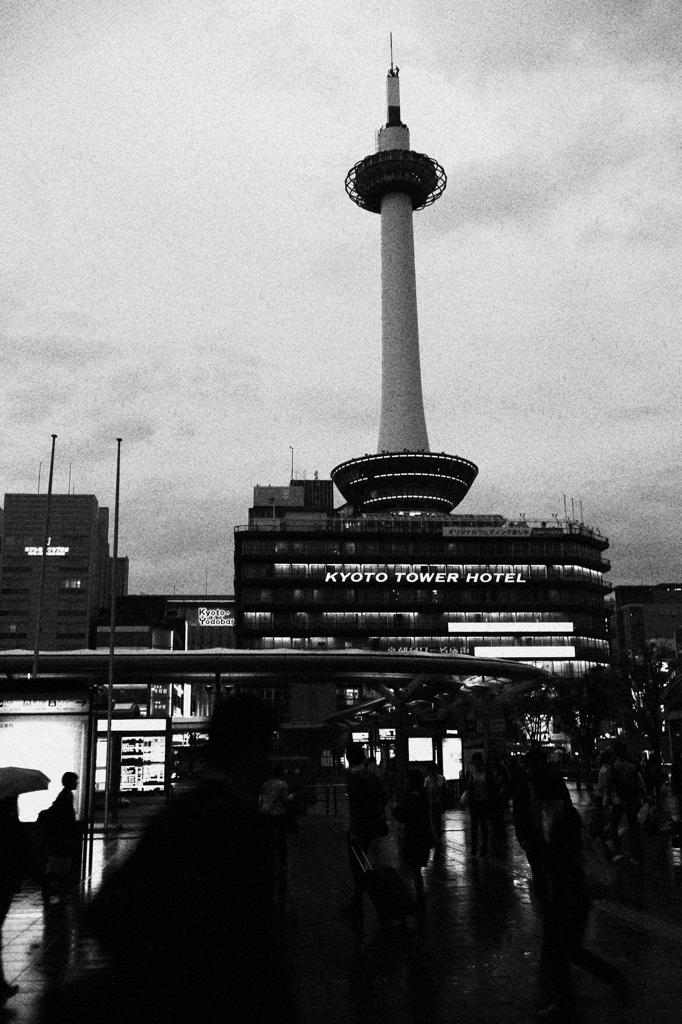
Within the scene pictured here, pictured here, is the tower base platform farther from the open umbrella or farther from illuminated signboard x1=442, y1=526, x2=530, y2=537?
the open umbrella

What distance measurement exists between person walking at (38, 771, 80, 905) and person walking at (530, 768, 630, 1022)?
865 centimetres

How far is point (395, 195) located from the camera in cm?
15250

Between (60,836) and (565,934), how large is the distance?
931 cm

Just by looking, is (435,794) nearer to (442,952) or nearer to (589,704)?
(442,952)

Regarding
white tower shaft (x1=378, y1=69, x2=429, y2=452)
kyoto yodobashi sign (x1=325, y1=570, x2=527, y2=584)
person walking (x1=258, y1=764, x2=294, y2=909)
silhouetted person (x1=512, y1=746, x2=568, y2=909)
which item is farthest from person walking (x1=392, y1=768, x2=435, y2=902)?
white tower shaft (x1=378, y1=69, x2=429, y2=452)

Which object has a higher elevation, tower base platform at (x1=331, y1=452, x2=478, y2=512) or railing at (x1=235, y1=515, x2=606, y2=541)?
tower base platform at (x1=331, y1=452, x2=478, y2=512)

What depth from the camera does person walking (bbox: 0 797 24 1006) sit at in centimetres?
932

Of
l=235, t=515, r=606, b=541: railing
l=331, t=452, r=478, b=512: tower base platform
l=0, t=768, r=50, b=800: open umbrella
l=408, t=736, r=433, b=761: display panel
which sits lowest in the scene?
l=0, t=768, r=50, b=800: open umbrella

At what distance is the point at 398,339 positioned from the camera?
151 m

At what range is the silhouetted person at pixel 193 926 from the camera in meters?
2.99

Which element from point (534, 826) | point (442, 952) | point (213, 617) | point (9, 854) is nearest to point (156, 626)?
point (213, 617)

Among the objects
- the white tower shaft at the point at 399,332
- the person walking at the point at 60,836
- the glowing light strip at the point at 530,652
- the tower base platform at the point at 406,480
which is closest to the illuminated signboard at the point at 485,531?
the glowing light strip at the point at 530,652

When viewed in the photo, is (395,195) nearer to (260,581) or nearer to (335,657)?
(260,581)

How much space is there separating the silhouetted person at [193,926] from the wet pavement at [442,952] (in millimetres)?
1358
